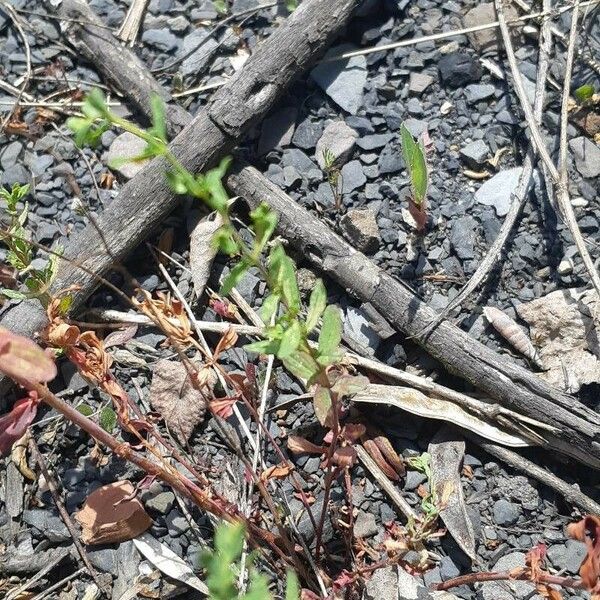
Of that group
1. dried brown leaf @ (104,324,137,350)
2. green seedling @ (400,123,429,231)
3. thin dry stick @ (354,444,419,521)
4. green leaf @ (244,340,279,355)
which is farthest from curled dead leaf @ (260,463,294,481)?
green seedling @ (400,123,429,231)

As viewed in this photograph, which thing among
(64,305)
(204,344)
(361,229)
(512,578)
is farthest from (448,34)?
(512,578)

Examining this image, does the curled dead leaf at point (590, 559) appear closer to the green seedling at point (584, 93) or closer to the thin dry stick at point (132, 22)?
the green seedling at point (584, 93)

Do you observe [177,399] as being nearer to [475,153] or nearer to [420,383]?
[420,383]

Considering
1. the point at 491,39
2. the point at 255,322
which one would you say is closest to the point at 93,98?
the point at 255,322

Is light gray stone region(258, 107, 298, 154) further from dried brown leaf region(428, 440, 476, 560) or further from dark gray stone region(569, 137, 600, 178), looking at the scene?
dried brown leaf region(428, 440, 476, 560)

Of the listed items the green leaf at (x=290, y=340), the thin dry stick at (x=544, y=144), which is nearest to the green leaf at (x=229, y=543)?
the green leaf at (x=290, y=340)

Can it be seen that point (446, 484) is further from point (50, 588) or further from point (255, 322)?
point (50, 588)
